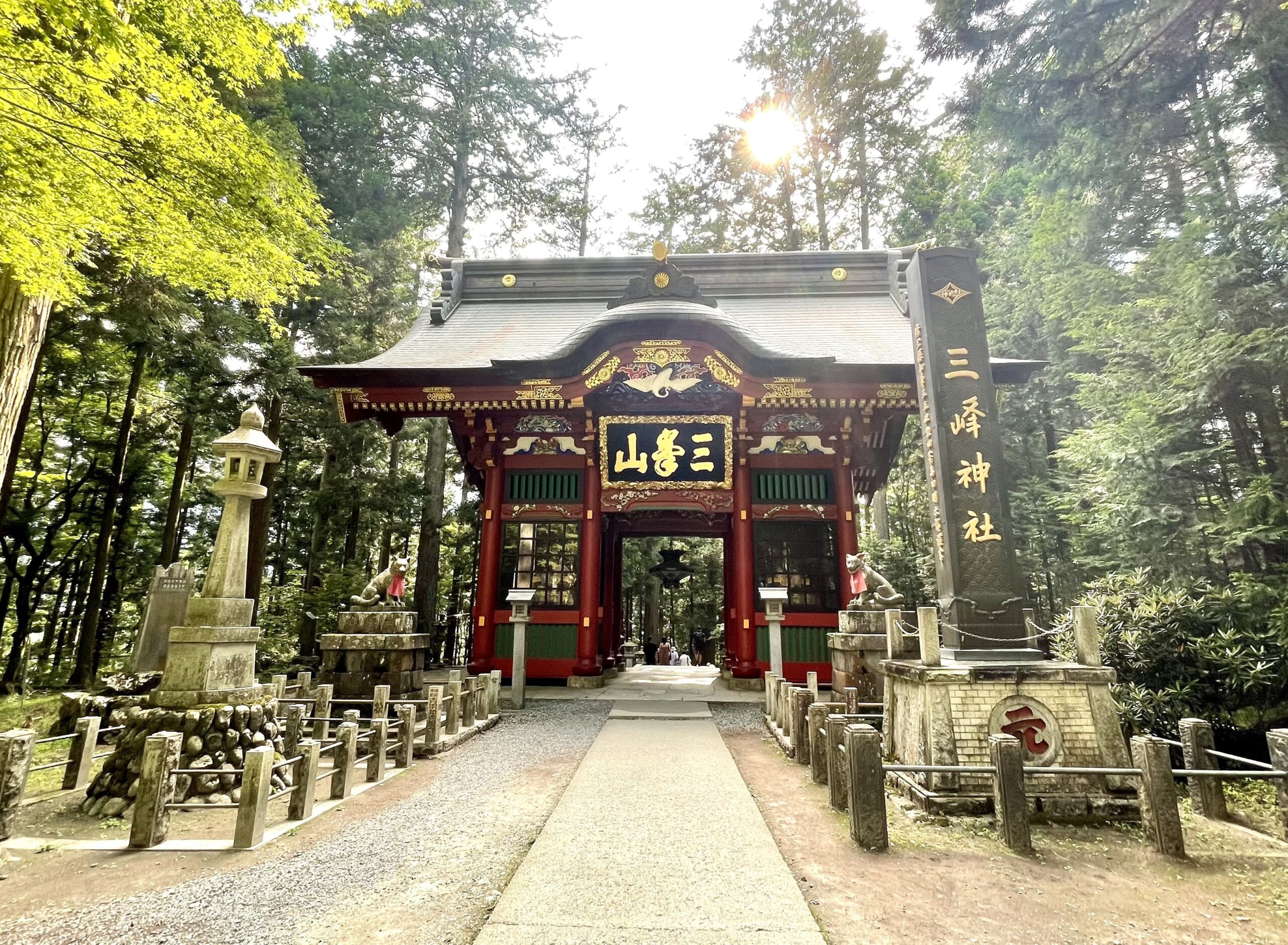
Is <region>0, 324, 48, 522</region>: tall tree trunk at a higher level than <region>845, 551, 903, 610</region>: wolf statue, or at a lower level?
higher

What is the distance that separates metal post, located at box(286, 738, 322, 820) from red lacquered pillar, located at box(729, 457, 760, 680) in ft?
23.2

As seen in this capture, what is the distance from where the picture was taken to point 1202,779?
4.05 m

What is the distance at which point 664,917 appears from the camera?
2.44 meters

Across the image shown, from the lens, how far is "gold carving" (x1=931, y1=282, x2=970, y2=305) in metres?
5.18

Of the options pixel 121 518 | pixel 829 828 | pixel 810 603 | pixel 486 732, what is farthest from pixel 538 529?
pixel 121 518

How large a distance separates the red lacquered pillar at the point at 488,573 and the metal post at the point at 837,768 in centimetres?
698

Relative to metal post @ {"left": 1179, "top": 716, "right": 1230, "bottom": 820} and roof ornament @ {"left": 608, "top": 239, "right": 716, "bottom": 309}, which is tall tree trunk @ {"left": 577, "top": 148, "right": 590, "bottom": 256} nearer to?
roof ornament @ {"left": 608, "top": 239, "right": 716, "bottom": 309}

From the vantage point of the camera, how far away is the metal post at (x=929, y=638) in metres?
4.40

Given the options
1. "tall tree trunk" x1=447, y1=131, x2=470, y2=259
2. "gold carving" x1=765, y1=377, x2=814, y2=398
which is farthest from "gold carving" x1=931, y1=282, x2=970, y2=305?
"tall tree trunk" x1=447, y1=131, x2=470, y2=259

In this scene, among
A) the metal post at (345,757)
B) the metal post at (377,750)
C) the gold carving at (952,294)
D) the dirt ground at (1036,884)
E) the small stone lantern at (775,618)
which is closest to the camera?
the dirt ground at (1036,884)

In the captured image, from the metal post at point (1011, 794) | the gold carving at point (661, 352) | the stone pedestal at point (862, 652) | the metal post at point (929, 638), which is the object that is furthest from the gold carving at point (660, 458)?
the metal post at point (1011, 794)

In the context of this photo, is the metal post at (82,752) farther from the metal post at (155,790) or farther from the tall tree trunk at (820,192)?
the tall tree trunk at (820,192)

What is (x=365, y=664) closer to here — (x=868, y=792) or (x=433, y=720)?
(x=433, y=720)

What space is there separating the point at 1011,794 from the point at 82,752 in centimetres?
713
